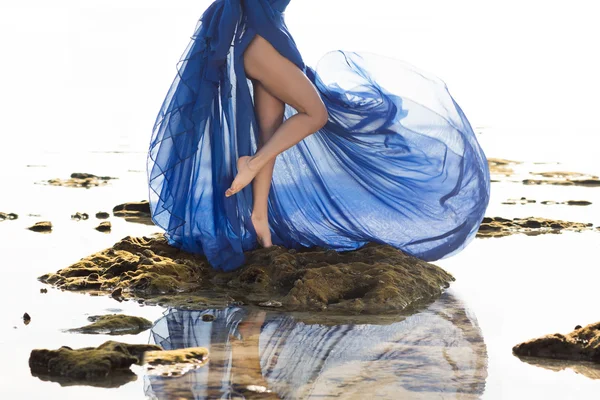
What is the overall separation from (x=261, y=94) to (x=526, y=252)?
203cm

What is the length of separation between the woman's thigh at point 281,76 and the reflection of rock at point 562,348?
1978 millimetres

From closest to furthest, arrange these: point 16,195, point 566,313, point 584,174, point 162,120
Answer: point 566,313 < point 162,120 < point 16,195 < point 584,174

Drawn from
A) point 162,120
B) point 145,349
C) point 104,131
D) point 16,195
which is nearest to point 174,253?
point 162,120

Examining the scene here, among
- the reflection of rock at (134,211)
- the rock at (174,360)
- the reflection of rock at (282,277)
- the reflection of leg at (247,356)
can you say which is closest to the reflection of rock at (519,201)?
the reflection of rock at (134,211)

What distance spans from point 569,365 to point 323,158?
94.9 inches

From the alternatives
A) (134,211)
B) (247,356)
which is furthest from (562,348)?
(134,211)

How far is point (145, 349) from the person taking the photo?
141 inches

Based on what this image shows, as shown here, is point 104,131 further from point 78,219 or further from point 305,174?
point 305,174

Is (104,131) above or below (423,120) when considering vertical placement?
below

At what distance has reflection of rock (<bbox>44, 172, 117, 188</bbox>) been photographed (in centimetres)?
1003

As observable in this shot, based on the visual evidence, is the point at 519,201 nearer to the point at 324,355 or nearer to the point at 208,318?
the point at 208,318

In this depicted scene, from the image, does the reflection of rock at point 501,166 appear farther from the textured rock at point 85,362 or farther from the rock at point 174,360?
the textured rock at point 85,362

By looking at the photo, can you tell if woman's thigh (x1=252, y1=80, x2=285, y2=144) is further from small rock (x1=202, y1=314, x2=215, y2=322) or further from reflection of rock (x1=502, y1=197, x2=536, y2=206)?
reflection of rock (x1=502, y1=197, x2=536, y2=206)

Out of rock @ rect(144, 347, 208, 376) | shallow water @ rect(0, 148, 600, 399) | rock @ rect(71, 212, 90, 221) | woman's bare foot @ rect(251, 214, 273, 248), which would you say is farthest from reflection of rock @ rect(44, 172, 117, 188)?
rock @ rect(144, 347, 208, 376)
